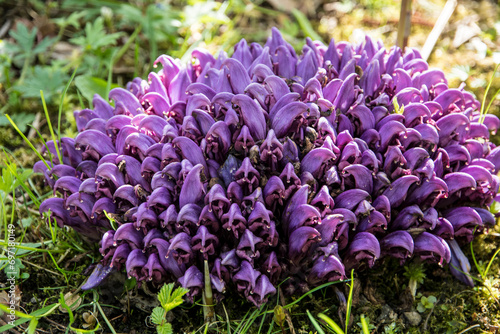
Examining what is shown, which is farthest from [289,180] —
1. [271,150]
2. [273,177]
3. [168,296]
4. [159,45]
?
[159,45]

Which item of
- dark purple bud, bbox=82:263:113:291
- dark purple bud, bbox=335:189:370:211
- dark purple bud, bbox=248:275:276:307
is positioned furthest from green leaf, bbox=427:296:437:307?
dark purple bud, bbox=82:263:113:291

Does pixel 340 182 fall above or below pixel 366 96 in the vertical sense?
below

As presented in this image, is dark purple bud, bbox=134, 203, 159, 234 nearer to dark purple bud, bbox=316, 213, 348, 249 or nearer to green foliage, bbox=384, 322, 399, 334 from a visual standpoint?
dark purple bud, bbox=316, 213, 348, 249

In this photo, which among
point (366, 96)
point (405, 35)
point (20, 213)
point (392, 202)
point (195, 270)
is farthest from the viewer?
point (405, 35)

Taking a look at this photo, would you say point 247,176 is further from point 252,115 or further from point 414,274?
point 414,274

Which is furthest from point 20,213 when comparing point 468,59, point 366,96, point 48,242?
point 468,59

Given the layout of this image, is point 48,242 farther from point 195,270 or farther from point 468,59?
point 468,59
